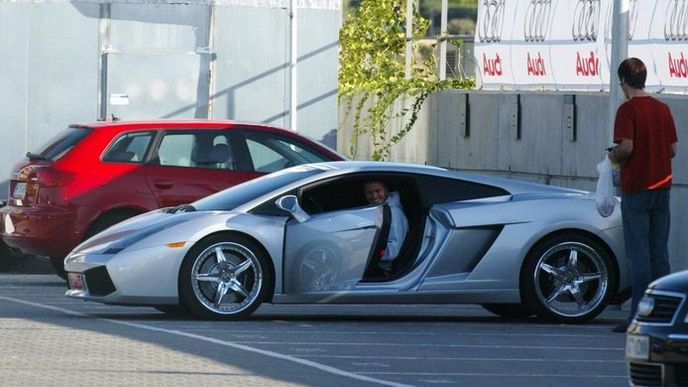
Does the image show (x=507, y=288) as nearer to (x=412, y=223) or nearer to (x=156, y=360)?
(x=412, y=223)

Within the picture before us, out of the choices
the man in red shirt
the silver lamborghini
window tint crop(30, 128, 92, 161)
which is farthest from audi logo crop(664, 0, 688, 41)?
window tint crop(30, 128, 92, 161)

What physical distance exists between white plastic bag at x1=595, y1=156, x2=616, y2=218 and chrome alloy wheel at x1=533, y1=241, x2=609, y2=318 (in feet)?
1.29

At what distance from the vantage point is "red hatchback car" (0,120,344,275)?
55.3ft

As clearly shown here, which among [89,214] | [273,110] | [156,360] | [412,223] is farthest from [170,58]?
[156,360]

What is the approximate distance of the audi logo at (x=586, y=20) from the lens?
1925cm

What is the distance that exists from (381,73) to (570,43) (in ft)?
20.2

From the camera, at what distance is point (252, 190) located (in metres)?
13.9

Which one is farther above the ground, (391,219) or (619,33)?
(619,33)

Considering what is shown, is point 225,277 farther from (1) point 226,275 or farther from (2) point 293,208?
(2) point 293,208

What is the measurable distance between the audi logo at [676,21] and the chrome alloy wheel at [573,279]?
3900 millimetres

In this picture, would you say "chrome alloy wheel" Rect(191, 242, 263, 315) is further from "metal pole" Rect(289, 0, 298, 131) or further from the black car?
"metal pole" Rect(289, 0, 298, 131)

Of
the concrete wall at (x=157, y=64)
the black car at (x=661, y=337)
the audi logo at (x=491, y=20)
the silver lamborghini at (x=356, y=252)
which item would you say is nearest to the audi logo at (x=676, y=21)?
the silver lamborghini at (x=356, y=252)

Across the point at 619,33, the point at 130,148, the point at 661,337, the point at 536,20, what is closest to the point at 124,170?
the point at 130,148

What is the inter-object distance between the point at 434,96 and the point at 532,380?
13.1m
